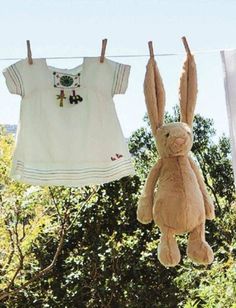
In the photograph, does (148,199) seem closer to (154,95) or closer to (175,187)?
(175,187)

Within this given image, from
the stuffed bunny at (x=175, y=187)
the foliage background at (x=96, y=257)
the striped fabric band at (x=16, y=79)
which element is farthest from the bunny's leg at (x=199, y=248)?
the foliage background at (x=96, y=257)

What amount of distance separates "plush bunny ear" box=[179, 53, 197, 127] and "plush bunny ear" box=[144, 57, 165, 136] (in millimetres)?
44

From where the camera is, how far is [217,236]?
3178 millimetres

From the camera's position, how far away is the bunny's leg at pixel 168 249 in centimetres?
109

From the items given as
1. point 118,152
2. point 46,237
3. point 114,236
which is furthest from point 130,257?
point 118,152

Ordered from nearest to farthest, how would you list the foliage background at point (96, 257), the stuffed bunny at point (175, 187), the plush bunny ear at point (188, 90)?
the stuffed bunny at point (175, 187) → the plush bunny ear at point (188, 90) → the foliage background at point (96, 257)

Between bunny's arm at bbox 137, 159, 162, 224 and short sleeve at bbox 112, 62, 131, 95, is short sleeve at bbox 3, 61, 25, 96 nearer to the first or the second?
short sleeve at bbox 112, 62, 131, 95

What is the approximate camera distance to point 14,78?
4.10ft

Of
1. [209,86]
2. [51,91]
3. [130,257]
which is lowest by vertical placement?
[51,91]

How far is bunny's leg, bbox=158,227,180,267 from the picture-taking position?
3.59 feet

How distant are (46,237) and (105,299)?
1.58ft

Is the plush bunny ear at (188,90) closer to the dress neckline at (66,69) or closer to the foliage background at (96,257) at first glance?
the dress neckline at (66,69)

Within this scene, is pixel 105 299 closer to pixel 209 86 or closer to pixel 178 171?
pixel 209 86

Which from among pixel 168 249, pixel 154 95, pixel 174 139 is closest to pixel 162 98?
pixel 154 95
